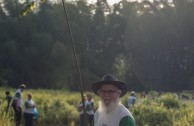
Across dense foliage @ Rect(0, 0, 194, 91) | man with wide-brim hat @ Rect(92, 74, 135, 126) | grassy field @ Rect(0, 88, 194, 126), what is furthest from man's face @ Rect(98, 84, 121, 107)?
dense foliage @ Rect(0, 0, 194, 91)

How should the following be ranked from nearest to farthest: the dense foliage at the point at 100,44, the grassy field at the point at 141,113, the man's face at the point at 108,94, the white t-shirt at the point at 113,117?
the white t-shirt at the point at 113,117 < the man's face at the point at 108,94 < the grassy field at the point at 141,113 < the dense foliage at the point at 100,44

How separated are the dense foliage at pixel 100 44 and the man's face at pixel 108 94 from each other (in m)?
55.9

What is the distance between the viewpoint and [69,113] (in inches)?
860

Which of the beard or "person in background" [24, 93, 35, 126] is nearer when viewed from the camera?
the beard

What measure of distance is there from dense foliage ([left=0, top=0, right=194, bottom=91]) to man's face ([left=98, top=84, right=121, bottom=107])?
55.9m

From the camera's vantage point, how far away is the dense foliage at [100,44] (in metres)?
64.2

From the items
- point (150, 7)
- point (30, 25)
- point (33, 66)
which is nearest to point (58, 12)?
point (30, 25)

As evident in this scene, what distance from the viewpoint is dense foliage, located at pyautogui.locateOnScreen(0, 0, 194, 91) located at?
6425 centimetres

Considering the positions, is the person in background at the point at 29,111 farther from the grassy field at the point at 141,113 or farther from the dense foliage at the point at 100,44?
the dense foliage at the point at 100,44

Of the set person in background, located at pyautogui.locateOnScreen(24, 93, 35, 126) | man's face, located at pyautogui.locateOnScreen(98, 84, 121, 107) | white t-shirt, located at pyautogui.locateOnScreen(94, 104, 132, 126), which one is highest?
man's face, located at pyautogui.locateOnScreen(98, 84, 121, 107)

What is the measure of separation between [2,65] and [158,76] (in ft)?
71.0

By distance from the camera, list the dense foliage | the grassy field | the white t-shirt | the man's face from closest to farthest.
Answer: the white t-shirt, the man's face, the grassy field, the dense foliage

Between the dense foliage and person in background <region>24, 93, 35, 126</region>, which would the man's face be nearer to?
person in background <region>24, 93, 35, 126</region>

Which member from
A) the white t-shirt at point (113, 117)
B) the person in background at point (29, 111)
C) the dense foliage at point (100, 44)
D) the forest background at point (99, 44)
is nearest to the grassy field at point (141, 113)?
the person in background at point (29, 111)
